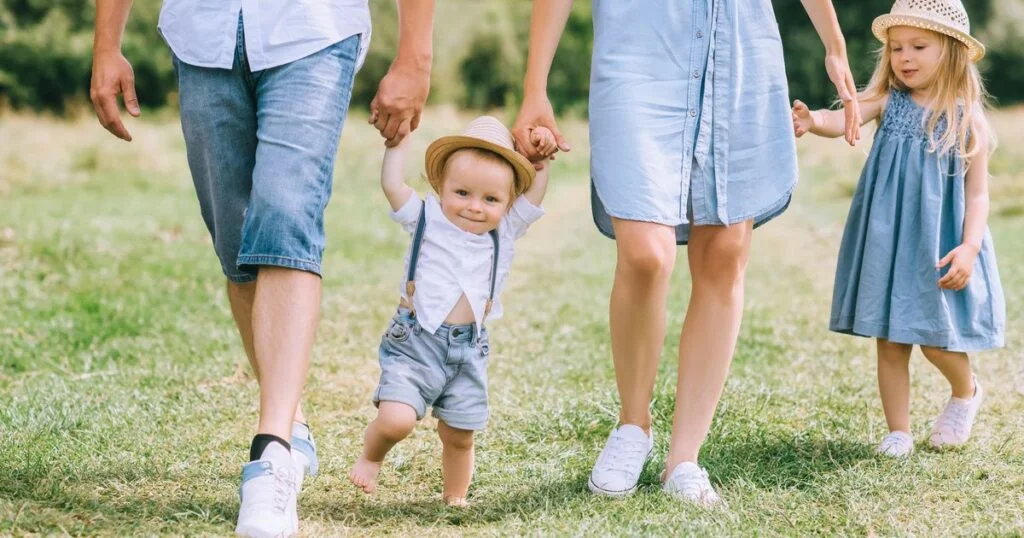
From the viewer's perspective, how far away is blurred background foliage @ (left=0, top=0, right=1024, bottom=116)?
2420 centimetres

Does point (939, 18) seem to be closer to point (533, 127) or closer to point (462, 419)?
point (533, 127)

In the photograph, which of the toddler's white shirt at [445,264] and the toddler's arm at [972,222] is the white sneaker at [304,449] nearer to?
the toddler's white shirt at [445,264]

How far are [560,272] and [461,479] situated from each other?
5322mm

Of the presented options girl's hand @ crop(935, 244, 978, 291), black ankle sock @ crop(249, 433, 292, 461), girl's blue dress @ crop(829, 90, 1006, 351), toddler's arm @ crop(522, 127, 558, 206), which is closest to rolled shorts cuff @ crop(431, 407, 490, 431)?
black ankle sock @ crop(249, 433, 292, 461)

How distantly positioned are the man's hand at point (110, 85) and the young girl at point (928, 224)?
7.39 feet

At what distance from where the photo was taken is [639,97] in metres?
3.28

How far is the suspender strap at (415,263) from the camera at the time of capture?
3.32 meters

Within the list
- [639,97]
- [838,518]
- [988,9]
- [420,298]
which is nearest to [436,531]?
[420,298]

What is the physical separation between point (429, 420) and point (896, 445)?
1680 mm

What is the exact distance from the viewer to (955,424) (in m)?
4.05

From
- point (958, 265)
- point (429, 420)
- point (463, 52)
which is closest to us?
point (958, 265)

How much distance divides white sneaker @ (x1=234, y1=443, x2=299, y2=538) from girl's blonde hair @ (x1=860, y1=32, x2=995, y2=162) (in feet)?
7.87

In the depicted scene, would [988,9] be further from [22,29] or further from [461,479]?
[461,479]

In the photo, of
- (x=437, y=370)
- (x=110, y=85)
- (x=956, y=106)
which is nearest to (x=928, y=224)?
(x=956, y=106)
